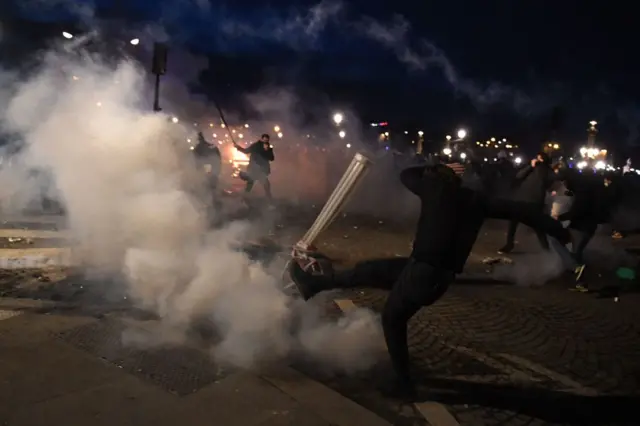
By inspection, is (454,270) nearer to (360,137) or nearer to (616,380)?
(616,380)

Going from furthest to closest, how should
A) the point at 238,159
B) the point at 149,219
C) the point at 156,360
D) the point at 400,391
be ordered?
the point at 238,159 → the point at 149,219 → the point at 156,360 → the point at 400,391

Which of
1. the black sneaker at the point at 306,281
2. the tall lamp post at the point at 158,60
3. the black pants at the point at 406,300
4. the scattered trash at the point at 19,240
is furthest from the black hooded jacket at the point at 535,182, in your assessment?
the scattered trash at the point at 19,240

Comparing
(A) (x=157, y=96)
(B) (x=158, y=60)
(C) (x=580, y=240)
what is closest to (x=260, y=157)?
(B) (x=158, y=60)

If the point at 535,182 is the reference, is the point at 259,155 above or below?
above

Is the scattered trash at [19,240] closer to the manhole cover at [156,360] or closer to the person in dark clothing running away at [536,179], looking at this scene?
the manhole cover at [156,360]

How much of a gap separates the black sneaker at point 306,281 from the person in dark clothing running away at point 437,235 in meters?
0.88

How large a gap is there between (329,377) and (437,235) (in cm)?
141

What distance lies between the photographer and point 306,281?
5.03m

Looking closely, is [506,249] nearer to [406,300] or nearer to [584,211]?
[584,211]

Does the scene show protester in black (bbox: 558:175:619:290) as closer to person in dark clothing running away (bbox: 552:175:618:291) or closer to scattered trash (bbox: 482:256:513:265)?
person in dark clothing running away (bbox: 552:175:618:291)

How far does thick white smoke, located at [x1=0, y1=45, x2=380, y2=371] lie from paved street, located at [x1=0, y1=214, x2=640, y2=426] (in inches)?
14.0

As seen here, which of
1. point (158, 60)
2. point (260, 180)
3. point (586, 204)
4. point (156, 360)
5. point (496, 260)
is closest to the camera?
point (156, 360)

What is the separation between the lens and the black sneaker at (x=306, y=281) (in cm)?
496

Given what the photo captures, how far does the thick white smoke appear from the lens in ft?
16.5
